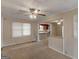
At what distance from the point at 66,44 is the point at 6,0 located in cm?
315

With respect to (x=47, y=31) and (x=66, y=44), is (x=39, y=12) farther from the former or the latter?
(x=47, y=31)

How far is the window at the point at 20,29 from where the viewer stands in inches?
295

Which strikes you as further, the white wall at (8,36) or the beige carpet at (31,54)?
the white wall at (8,36)

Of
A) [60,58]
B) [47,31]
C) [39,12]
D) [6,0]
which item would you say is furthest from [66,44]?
[47,31]

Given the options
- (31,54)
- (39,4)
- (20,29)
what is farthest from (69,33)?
(20,29)

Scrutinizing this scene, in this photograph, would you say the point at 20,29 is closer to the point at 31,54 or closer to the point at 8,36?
the point at 8,36

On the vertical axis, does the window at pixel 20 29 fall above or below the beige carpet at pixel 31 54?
above

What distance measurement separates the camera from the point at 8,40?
6.73m

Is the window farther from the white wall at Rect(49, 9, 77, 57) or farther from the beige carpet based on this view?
the white wall at Rect(49, 9, 77, 57)

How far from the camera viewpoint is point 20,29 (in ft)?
26.9

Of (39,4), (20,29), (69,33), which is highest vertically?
(39,4)

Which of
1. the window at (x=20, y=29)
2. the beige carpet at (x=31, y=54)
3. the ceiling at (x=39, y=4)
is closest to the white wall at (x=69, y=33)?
the beige carpet at (x=31, y=54)

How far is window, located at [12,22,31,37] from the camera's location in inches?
295

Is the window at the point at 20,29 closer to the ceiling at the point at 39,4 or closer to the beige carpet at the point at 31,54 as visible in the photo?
the beige carpet at the point at 31,54
